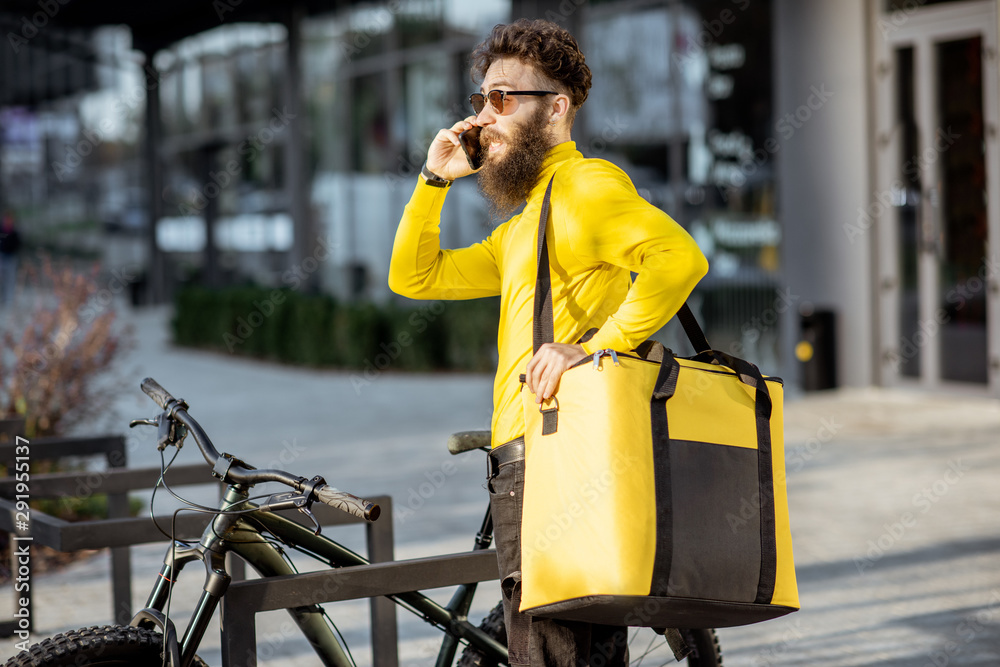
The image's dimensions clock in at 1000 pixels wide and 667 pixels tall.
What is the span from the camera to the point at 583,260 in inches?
90.6

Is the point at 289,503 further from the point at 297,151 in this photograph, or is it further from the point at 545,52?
the point at 297,151

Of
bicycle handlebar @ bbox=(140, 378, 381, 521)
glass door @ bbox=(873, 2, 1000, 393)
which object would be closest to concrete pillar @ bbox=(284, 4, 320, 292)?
glass door @ bbox=(873, 2, 1000, 393)

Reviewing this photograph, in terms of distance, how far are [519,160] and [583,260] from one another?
0.95 feet

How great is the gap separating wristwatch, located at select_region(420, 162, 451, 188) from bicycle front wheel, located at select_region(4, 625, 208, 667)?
117 cm

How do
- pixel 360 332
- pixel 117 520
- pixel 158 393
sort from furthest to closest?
pixel 360 332 → pixel 117 520 → pixel 158 393

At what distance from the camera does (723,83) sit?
492 inches

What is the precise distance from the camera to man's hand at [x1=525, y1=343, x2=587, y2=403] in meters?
2.17

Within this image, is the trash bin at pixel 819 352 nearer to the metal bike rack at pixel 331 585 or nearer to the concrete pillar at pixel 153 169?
the metal bike rack at pixel 331 585

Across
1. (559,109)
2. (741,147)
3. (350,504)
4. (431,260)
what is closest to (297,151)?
(741,147)

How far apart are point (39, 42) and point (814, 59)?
23516 mm

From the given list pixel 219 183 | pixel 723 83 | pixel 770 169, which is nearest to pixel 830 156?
pixel 770 169

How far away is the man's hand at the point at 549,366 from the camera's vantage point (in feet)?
7.11

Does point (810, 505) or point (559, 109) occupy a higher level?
point (559, 109)

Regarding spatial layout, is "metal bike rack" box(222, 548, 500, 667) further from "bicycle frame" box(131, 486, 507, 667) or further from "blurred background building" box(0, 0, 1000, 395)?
"blurred background building" box(0, 0, 1000, 395)
